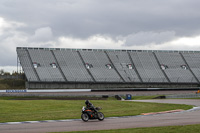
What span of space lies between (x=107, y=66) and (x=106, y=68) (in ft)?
4.33

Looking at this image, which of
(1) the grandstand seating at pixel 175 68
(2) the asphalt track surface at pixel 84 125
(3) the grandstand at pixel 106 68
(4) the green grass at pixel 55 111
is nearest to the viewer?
(2) the asphalt track surface at pixel 84 125

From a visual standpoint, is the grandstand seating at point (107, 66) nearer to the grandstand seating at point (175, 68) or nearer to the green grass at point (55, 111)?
the grandstand seating at point (175, 68)

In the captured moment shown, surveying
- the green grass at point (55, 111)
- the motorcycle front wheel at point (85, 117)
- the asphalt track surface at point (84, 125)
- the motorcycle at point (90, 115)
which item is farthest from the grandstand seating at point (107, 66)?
the asphalt track surface at point (84, 125)

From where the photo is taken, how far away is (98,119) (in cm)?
2370

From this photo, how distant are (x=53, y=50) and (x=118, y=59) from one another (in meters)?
20.9

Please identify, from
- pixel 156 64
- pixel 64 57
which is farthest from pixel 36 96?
pixel 156 64

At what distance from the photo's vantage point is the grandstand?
8538cm

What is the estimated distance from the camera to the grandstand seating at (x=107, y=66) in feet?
285

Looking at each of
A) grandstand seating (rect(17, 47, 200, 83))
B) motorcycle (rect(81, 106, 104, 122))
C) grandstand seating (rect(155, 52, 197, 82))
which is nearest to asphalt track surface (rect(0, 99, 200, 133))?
motorcycle (rect(81, 106, 104, 122))

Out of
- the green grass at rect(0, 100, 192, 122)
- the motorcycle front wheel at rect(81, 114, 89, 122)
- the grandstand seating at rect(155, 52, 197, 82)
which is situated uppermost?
the grandstand seating at rect(155, 52, 197, 82)

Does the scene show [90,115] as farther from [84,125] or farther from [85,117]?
[84,125]

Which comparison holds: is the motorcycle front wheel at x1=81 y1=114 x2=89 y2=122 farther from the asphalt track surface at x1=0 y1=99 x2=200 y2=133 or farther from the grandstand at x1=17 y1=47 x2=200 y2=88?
the grandstand at x1=17 y1=47 x2=200 y2=88

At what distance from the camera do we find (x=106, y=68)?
9406 cm

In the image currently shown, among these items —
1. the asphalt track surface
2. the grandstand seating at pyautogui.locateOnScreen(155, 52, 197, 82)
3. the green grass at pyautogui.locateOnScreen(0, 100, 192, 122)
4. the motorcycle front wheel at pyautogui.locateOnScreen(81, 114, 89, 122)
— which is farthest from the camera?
the grandstand seating at pyautogui.locateOnScreen(155, 52, 197, 82)
